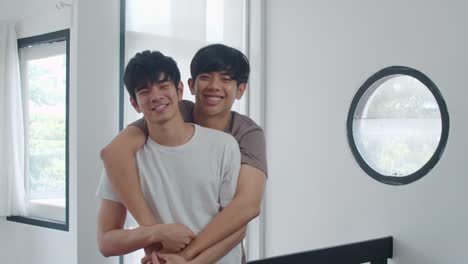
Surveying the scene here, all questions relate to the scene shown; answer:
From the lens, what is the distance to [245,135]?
3.68 ft

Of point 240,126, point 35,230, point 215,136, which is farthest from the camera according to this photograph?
point 35,230

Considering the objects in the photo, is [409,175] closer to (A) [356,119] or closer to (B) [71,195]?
(A) [356,119]

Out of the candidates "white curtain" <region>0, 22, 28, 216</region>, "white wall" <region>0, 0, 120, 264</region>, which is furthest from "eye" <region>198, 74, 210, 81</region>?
"white curtain" <region>0, 22, 28, 216</region>

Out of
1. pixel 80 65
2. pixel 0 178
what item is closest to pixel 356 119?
pixel 80 65

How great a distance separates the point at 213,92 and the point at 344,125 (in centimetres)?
165

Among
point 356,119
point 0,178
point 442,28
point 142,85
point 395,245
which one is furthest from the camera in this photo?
point 0,178

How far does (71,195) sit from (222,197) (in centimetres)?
206

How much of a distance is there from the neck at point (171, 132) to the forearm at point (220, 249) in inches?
8.8

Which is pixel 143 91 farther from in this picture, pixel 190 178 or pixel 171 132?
pixel 190 178

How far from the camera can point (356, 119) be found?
2576mm

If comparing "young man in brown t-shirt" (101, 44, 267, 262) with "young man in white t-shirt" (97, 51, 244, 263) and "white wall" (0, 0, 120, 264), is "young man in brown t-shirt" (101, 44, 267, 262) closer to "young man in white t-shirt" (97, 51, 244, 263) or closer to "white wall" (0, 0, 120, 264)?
"young man in white t-shirt" (97, 51, 244, 263)

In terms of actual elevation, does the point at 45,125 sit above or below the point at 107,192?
above

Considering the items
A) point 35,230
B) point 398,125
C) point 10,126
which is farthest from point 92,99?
point 398,125

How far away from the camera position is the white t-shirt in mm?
994
